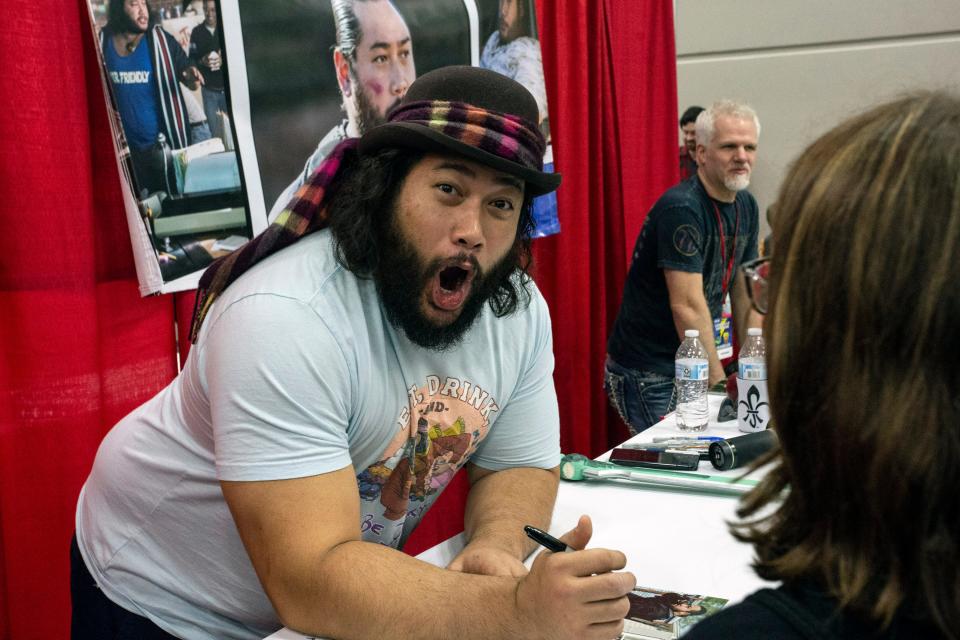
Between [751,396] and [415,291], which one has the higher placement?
[415,291]

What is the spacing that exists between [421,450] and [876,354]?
0.85m

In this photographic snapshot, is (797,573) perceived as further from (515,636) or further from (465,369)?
(465,369)

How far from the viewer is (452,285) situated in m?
1.41

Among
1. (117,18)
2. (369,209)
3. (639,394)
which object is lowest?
(639,394)

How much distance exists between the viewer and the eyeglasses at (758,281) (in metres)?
0.71

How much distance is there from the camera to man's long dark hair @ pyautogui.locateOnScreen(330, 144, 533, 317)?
1293mm

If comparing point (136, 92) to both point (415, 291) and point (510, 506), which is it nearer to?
point (415, 291)

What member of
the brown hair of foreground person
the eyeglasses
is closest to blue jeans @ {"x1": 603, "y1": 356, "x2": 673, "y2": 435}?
the eyeglasses

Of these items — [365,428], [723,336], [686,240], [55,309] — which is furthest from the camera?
[723,336]

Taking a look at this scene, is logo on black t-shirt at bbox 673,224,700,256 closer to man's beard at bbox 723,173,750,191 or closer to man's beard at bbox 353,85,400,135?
man's beard at bbox 723,173,750,191

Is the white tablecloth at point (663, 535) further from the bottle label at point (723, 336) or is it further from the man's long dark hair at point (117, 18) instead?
the bottle label at point (723, 336)

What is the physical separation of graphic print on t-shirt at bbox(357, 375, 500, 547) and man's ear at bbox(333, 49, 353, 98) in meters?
1.30

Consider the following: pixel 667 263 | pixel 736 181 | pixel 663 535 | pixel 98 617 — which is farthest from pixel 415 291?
pixel 736 181

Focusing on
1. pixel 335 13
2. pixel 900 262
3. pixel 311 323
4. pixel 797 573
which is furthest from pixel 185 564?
pixel 335 13
